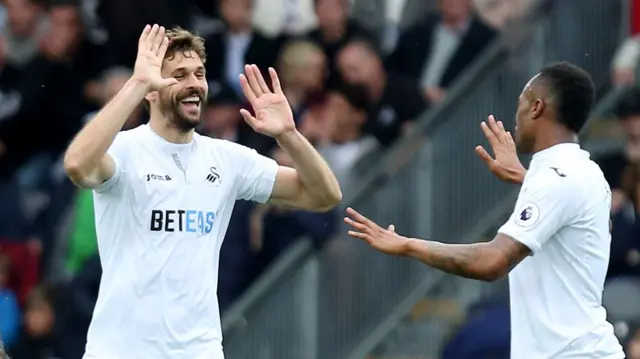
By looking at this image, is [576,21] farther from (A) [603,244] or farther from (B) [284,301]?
(A) [603,244]

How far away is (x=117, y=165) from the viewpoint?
8.12 m

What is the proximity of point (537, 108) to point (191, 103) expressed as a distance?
1.65 meters

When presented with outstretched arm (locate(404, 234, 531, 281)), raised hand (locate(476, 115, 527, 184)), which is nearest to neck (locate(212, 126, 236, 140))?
raised hand (locate(476, 115, 527, 184))

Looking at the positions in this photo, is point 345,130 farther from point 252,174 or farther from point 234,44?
point 252,174

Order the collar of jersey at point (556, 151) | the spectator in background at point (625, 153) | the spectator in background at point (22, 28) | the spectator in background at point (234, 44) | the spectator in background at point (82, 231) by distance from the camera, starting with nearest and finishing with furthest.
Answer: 1. the collar of jersey at point (556, 151)
2. the spectator in background at point (625, 153)
3. the spectator in background at point (82, 231)
4. the spectator in background at point (234, 44)
5. the spectator in background at point (22, 28)

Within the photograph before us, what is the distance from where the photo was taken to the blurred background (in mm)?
12359

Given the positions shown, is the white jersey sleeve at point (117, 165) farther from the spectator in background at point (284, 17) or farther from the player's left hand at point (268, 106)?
the spectator in background at point (284, 17)

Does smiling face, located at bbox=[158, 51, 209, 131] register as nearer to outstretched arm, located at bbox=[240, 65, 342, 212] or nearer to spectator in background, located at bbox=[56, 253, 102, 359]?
outstretched arm, located at bbox=[240, 65, 342, 212]

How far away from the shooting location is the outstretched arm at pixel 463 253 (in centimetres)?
755

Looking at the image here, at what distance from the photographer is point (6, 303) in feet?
43.9

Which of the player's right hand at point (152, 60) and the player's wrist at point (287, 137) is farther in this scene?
the player's wrist at point (287, 137)

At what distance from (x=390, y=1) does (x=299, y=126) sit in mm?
1514

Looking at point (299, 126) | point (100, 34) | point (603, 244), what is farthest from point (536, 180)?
point (100, 34)

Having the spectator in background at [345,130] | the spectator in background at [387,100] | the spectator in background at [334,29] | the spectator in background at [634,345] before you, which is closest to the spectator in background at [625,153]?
the spectator in background at [634,345]
